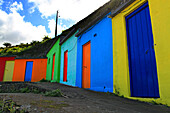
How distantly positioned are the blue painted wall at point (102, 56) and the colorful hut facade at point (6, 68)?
15415 millimetres

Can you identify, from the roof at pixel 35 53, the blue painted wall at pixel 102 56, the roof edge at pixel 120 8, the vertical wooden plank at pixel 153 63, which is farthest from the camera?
the roof at pixel 35 53

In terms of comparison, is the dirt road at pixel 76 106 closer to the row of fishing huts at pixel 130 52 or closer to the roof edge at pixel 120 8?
the row of fishing huts at pixel 130 52

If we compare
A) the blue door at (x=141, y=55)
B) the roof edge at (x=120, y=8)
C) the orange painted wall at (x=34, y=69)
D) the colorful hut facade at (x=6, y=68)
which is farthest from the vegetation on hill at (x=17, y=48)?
the blue door at (x=141, y=55)

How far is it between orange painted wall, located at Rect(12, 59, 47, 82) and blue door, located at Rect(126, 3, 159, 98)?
14972 millimetres

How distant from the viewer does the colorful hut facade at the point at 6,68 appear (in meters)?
18.5

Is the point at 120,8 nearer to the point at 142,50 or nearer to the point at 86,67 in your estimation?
the point at 142,50

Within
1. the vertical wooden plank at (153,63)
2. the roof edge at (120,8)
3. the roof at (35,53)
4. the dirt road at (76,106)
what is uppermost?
the roof at (35,53)

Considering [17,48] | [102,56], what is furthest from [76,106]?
[17,48]

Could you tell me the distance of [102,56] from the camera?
18.9ft

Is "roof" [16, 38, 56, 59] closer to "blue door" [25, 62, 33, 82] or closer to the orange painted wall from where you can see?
the orange painted wall

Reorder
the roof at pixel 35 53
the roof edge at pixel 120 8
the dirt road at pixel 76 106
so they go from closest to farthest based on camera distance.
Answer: the dirt road at pixel 76 106 < the roof edge at pixel 120 8 < the roof at pixel 35 53

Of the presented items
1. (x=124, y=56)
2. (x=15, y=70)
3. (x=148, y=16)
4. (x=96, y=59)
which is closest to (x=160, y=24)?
(x=148, y=16)

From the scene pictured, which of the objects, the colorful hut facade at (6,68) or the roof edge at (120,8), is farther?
the colorful hut facade at (6,68)

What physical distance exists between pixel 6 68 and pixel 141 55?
19.0m
